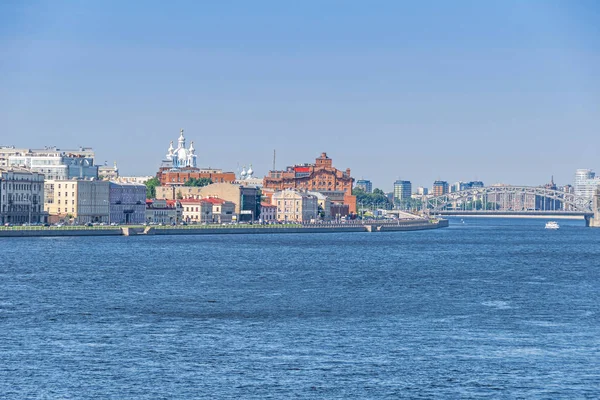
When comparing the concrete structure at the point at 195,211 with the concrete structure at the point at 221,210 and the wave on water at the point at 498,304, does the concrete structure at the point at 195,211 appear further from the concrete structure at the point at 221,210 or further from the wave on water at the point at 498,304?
the wave on water at the point at 498,304

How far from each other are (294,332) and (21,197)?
326 ft

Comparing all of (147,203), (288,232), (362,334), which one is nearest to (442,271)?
(362,334)

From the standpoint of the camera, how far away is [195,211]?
172 m

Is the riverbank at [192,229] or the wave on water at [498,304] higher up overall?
the riverbank at [192,229]

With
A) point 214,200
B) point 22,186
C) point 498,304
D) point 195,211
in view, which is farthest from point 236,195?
point 498,304

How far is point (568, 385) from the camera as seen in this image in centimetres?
3531

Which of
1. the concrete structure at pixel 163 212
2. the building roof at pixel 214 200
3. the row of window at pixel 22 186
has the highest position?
the row of window at pixel 22 186

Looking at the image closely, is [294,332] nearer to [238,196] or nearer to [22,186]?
[22,186]

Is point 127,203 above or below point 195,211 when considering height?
above

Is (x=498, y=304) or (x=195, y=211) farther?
(x=195, y=211)

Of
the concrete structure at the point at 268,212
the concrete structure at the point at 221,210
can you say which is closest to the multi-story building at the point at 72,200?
the concrete structure at the point at 221,210

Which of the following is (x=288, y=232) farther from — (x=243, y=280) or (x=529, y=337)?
(x=529, y=337)

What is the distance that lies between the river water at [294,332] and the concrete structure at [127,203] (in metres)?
78.2

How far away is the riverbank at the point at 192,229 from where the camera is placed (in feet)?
395
